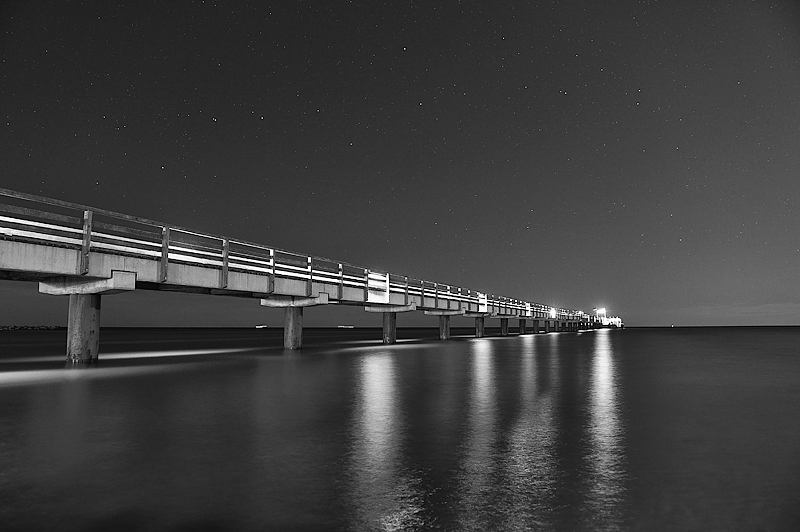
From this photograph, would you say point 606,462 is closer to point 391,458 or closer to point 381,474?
point 391,458

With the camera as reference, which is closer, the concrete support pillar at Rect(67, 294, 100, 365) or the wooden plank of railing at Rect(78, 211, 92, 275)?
the wooden plank of railing at Rect(78, 211, 92, 275)

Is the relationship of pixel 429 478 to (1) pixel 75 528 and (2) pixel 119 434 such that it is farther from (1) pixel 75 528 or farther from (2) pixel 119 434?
(2) pixel 119 434

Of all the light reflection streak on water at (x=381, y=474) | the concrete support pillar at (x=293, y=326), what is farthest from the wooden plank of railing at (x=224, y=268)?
the light reflection streak on water at (x=381, y=474)

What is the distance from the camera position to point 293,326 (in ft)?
104

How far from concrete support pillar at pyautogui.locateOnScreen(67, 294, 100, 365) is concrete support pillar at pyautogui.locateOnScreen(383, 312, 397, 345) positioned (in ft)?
69.4

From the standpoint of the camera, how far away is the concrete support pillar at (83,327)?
64.2 ft

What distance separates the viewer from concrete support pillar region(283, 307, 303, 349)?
103 ft

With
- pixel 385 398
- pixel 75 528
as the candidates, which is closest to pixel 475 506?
pixel 75 528

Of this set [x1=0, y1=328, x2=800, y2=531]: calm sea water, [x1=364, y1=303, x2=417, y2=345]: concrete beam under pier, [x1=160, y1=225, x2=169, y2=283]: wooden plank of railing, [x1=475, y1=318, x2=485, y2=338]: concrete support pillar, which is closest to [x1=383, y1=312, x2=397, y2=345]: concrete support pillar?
[x1=364, y1=303, x2=417, y2=345]: concrete beam under pier

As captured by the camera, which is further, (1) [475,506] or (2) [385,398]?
(2) [385,398]

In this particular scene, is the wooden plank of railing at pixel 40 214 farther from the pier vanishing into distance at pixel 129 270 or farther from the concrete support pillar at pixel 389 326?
the concrete support pillar at pixel 389 326

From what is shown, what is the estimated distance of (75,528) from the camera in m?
4.72

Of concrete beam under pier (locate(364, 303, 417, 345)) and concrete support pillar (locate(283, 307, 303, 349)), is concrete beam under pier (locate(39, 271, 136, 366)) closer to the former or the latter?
concrete support pillar (locate(283, 307, 303, 349))

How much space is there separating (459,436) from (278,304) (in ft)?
71.5
